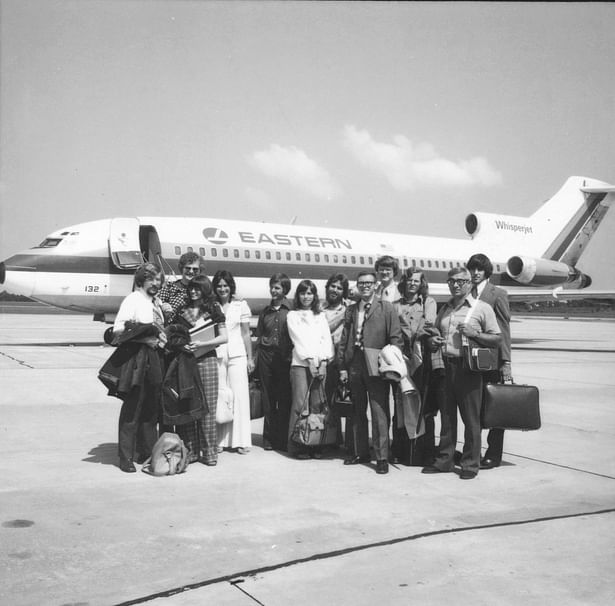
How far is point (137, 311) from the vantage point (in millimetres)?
6508

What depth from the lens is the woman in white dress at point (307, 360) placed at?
6891 millimetres

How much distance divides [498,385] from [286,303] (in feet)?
7.77

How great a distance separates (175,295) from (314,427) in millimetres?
1874

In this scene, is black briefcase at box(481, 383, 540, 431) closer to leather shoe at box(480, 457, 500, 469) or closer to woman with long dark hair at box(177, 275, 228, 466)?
leather shoe at box(480, 457, 500, 469)

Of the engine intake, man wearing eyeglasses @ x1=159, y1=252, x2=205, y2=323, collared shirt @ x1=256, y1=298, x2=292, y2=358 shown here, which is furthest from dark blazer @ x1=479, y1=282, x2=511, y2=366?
the engine intake

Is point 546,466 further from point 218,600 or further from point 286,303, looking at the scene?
point 218,600

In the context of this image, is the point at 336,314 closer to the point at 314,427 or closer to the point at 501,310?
the point at 314,427

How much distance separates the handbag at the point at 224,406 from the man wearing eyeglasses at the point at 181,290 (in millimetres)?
850

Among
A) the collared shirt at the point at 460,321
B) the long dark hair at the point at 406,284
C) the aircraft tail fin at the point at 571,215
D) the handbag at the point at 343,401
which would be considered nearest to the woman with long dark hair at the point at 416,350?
the long dark hair at the point at 406,284

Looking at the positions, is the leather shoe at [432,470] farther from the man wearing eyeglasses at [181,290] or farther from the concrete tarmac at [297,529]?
the man wearing eyeglasses at [181,290]

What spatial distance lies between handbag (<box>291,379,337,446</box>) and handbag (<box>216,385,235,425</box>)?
2.12 feet

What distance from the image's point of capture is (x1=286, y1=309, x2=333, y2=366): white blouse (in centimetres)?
690

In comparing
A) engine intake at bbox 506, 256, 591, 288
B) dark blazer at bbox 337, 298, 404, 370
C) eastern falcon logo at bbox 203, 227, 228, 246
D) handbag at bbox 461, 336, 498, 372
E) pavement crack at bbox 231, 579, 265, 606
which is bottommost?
pavement crack at bbox 231, 579, 265, 606

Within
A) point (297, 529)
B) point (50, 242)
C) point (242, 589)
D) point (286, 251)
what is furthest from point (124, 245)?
point (242, 589)
